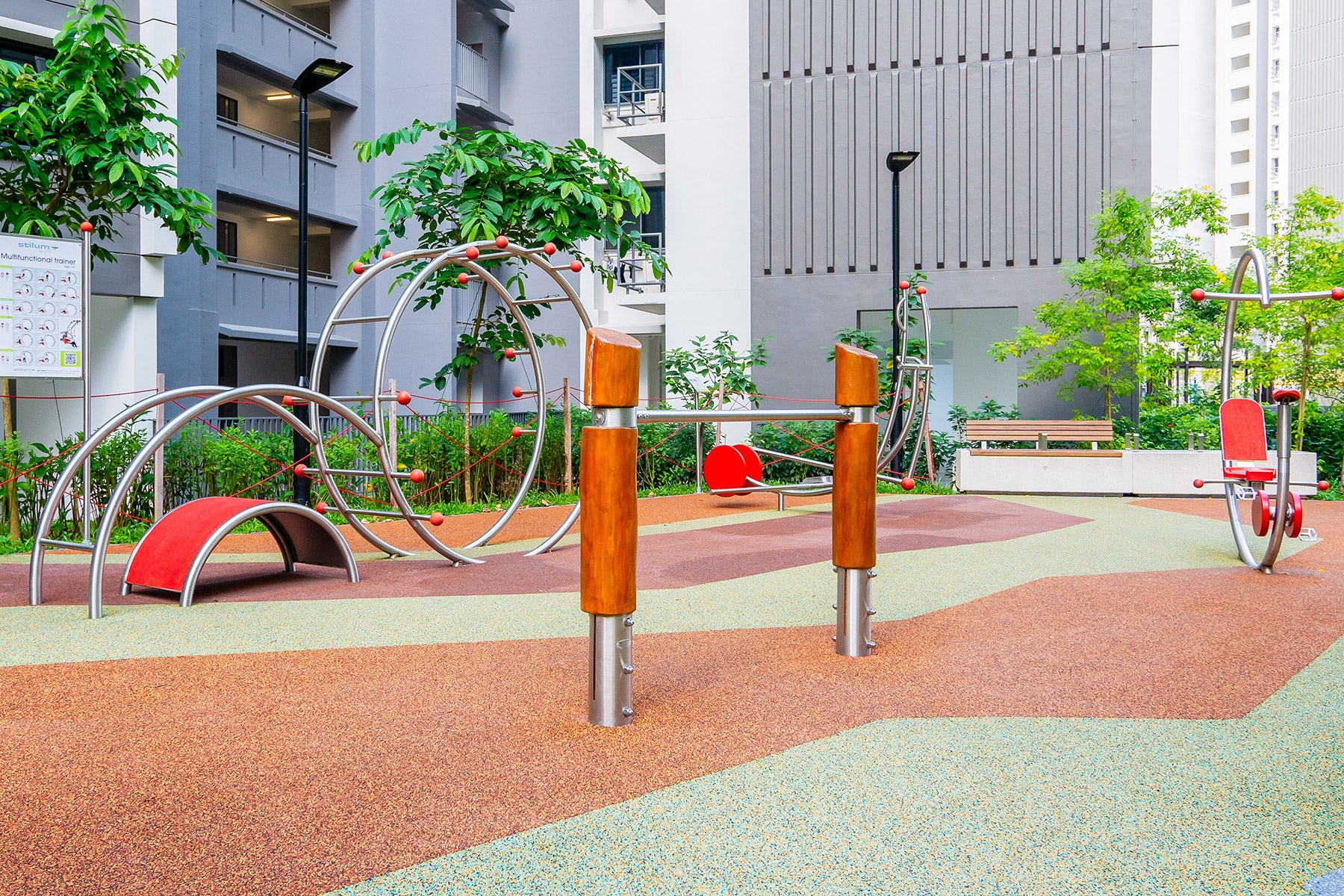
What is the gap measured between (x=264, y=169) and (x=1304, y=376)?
16.7m

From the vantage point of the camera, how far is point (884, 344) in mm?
16891

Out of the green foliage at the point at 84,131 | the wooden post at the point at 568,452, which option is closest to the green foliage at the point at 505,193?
the green foliage at the point at 84,131

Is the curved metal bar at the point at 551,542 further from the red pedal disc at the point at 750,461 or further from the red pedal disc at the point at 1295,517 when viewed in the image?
the red pedal disc at the point at 1295,517

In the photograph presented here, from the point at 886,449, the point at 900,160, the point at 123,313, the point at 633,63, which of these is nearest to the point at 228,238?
the point at 123,313

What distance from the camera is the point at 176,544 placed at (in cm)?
550

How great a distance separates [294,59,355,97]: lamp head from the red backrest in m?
7.99

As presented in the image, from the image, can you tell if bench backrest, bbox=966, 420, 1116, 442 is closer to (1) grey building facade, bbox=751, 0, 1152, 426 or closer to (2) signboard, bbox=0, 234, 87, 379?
(1) grey building facade, bbox=751, 0, 1152, 426

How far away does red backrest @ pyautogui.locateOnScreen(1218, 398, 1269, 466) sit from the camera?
6.95 m

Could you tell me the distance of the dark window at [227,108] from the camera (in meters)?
18.5

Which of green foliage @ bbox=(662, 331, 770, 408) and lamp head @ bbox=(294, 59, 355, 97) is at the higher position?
lamp head @ bbox=(294, 59, 355, 97)

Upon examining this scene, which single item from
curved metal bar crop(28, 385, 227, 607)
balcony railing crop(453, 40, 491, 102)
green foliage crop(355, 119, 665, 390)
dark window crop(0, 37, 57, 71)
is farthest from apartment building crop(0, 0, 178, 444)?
curved metal bar crop(28, 385, 227, 607)

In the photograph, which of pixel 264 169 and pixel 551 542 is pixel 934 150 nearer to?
pixel 264 169

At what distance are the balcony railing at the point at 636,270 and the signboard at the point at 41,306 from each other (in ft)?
40.3

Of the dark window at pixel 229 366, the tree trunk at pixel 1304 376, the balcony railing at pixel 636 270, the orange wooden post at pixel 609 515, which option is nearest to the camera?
the orange wooden post at pixel 609 515
